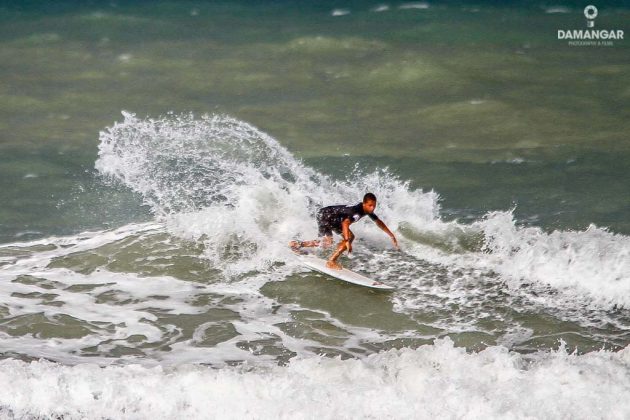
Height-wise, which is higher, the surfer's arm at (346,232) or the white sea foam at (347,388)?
the surfer's arm at (346,232)

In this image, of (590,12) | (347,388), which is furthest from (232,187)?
(590,12)

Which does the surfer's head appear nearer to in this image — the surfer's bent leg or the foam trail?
the surfer's bent leg

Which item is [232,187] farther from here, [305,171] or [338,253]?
[338,253]

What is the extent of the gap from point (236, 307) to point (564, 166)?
7857 mm

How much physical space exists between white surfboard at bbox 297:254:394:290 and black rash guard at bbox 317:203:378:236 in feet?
1.29

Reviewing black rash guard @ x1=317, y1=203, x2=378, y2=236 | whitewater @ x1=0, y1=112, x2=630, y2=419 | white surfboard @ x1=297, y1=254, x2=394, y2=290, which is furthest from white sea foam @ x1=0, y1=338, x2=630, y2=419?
black rash guard @ x1=317, y1=203, x2=378, y2=236

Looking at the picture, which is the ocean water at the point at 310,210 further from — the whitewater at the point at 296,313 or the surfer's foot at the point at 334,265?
the surfer's foot at the point at 334,265

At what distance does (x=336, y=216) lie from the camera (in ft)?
41.5

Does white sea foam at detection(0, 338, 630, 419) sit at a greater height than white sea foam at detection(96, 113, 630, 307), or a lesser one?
lesser

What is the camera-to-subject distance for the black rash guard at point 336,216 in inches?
488

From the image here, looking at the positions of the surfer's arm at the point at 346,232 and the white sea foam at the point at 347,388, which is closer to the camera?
the white sea foam at the point at 347,388

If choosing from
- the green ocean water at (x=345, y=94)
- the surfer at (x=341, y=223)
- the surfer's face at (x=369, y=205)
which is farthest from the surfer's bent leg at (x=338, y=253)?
the green ocean water at (x=345, y=94)

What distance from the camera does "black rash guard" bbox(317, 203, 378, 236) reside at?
1239 centimetres

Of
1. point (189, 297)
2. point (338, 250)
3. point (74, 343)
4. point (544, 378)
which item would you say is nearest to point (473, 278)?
point (338, 250)
